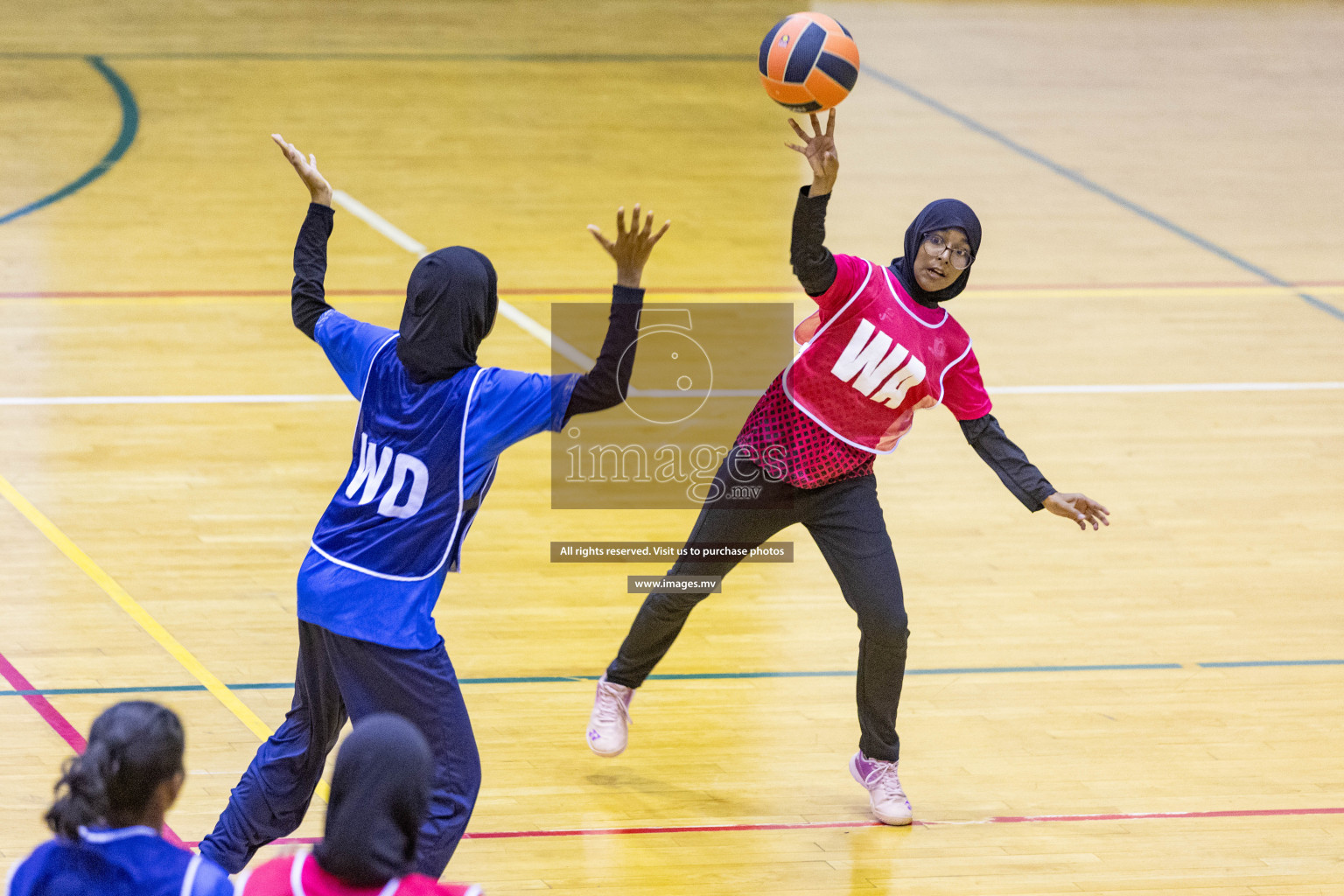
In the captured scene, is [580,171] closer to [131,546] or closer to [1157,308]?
[1157,308]

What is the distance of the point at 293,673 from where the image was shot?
5.78 meters

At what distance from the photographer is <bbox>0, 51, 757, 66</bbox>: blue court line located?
50.6 feet

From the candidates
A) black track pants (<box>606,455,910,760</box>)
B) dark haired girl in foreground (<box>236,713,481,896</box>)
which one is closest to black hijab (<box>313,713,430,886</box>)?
dark haired girl in foreground (<box>236,713,481,896</box>)

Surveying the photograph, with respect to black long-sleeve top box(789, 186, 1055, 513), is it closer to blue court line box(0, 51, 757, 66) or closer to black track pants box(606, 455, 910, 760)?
black track pants box(606, 455, 910, 760)

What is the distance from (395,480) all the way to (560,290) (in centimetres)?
623

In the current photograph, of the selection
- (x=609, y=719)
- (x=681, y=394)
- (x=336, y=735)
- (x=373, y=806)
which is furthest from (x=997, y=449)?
(x=681, y=394)

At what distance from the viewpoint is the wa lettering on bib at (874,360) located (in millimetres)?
4746

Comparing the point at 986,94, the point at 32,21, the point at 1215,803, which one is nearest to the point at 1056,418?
the point at 1215,803

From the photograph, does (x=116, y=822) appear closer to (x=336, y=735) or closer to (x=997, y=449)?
(x=336, y=735)

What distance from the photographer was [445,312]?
12.2ft

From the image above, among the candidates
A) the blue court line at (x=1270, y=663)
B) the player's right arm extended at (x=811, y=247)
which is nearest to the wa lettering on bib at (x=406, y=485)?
the player's right arm extended at (x=811, y=247)

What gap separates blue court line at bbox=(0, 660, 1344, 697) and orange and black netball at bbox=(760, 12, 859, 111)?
204 centimetres

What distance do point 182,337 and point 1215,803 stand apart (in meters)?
6.08

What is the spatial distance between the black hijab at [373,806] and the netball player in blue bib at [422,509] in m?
1.16
